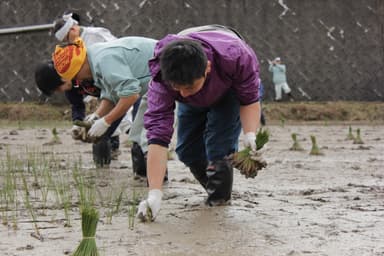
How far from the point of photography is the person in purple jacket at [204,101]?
3.38m

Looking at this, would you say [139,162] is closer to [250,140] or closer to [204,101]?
[204,101]

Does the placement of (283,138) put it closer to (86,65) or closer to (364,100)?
(86,65)

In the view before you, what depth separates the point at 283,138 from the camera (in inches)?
389

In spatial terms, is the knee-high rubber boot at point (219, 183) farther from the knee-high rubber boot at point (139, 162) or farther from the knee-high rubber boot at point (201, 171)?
the knee-high rubber boot at point (139, 162)

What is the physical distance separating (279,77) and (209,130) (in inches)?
470

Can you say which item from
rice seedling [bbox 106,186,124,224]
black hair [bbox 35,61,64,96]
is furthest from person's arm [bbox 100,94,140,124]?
rice seedling [bbox 106,186,124,224]

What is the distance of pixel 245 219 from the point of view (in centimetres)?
375

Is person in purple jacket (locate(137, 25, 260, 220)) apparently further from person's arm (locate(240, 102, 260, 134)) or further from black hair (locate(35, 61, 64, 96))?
black hair (locate(35, 61, 64, 96))

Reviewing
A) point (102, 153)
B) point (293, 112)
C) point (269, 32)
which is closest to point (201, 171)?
point (102, 153)

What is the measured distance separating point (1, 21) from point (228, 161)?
12613mm

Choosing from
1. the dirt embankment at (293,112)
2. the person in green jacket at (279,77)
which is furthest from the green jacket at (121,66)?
the person in green jacket at (279,77)

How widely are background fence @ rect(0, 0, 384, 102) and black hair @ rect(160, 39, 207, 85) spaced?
12588 millimetres

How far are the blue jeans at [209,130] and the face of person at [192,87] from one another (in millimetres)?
491

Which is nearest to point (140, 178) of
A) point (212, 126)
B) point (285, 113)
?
point (212, 126)
